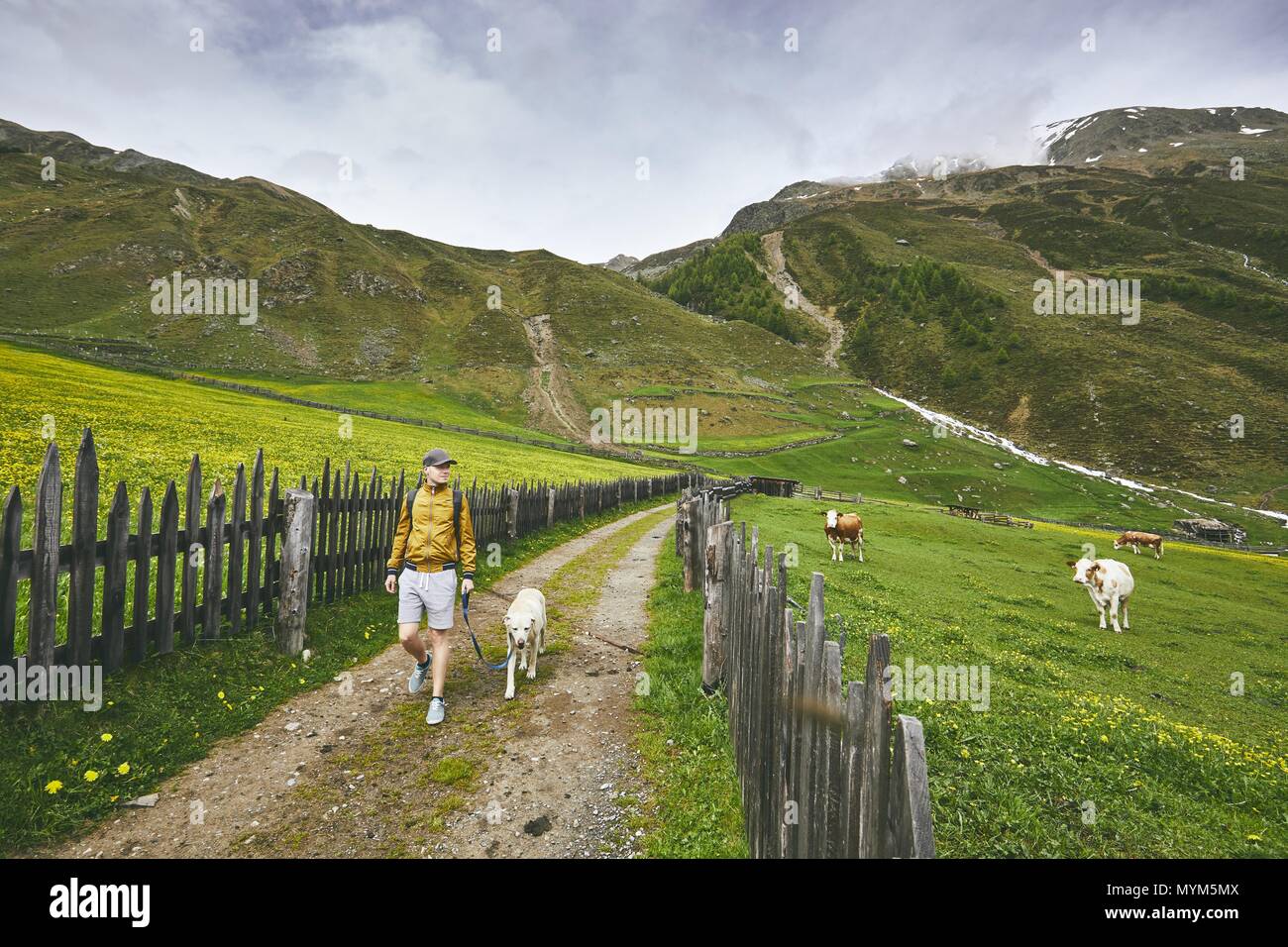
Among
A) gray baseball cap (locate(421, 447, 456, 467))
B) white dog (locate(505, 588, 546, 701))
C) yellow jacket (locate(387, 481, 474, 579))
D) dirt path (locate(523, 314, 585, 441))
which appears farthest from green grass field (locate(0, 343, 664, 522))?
dirt path (locate(523, 314, 585, 441))

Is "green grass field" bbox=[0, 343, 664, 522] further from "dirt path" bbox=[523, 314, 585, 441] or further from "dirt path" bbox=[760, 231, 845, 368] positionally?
"dirt path" bbox=[760, 231, 845, 368]

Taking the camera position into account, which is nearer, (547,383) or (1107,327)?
(547,383)

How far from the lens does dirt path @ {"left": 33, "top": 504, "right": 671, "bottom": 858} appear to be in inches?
161

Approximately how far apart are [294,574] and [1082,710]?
10643mm

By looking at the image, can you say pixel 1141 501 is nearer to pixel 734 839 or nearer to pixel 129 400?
pixel 734 839

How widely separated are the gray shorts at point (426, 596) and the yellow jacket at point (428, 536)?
0.09 m

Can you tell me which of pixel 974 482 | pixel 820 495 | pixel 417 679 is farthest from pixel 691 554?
pixel 974 482

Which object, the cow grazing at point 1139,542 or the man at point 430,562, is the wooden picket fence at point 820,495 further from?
the man at point 430,562

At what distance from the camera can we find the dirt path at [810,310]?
482 feet

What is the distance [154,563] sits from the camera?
8.23m

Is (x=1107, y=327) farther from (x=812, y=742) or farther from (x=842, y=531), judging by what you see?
(x=812, y=742)
